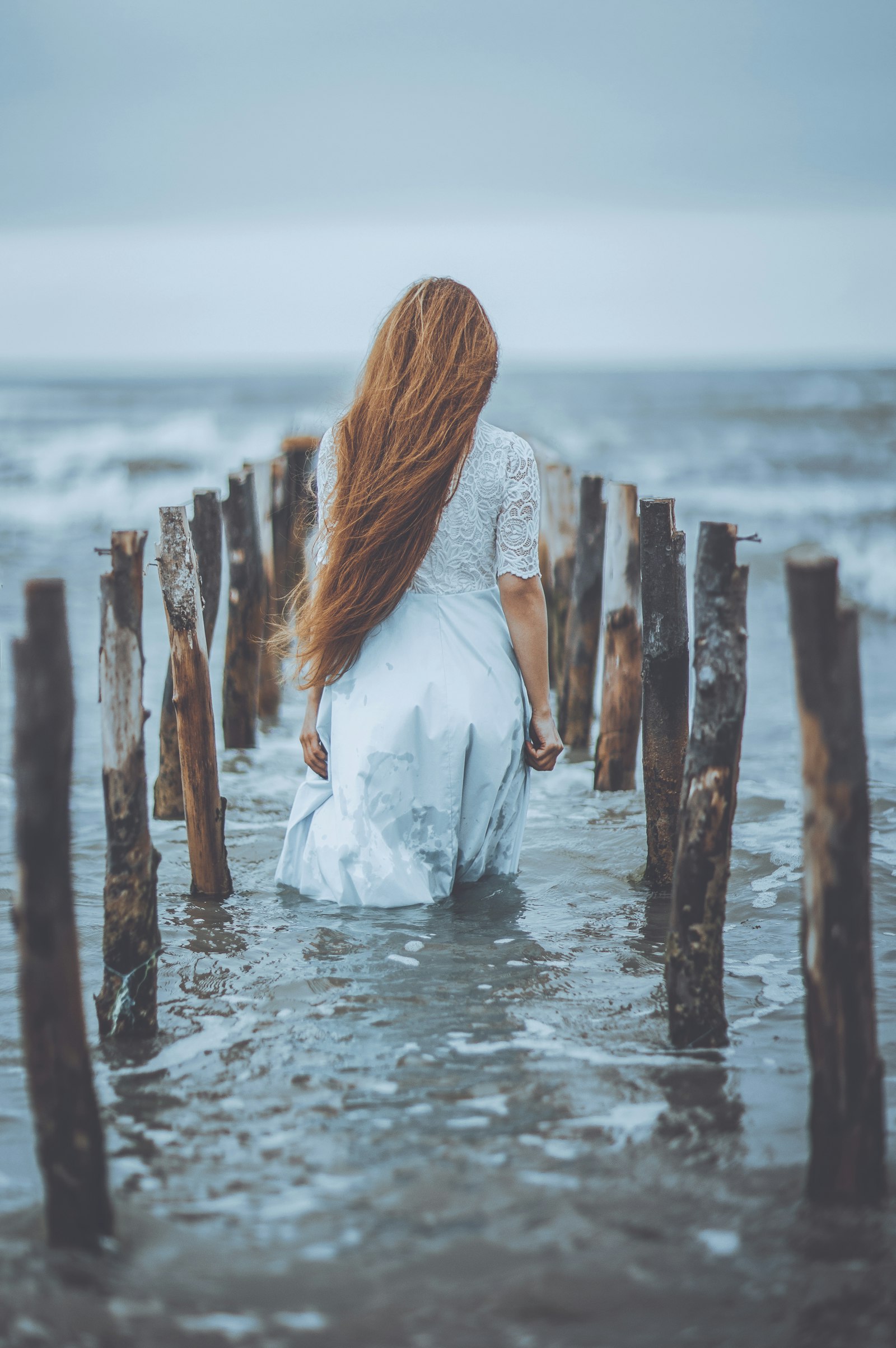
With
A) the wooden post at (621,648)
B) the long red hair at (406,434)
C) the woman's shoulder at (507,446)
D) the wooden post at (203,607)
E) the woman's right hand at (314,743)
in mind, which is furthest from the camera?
the wooden post at (621,648)

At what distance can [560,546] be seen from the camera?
7.49 metres

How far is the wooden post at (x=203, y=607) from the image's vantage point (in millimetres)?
5090

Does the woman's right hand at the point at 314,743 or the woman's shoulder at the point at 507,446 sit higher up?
the woman's shoulder at the point at 507,446

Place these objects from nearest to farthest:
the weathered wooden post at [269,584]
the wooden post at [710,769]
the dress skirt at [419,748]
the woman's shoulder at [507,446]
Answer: the wooden post at [710,769], the woman's shoulder at [507,446], the dress skirt at [419,748], the weathered wooden post at [269,584]

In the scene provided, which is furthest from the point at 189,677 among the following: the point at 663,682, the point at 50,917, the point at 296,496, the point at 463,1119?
the point at 296,496

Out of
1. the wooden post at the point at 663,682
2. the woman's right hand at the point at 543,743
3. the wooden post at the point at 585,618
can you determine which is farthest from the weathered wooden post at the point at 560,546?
the woman's right hand at the point at 543,743

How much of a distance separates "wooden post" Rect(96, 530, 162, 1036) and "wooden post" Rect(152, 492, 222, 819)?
80.3 inches

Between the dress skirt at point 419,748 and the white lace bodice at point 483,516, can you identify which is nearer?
the white lace bodice at point 483,516

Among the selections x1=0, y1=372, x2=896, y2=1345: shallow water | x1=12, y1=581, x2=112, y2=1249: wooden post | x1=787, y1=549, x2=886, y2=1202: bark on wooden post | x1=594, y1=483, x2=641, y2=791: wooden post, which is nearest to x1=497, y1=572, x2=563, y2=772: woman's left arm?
x1=0, y1=372, x2=896, y2=1345: shallow water

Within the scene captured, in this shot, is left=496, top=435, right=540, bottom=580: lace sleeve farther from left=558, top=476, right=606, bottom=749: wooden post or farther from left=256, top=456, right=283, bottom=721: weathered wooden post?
left=256, top=456, right=283, bottom=721: weathered wooden post

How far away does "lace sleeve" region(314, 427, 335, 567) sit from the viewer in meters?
3.60

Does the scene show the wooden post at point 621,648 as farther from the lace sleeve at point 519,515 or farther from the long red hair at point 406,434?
the long red hair at point 406,434

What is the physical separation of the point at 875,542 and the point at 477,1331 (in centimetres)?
1430

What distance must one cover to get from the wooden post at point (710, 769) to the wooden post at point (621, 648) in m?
2.49
